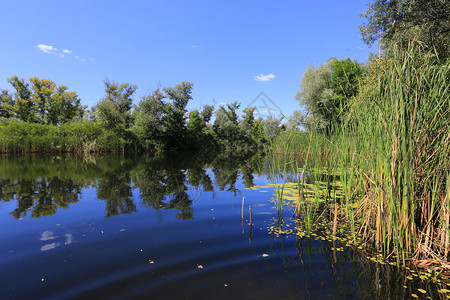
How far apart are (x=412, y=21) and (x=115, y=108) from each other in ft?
94.0

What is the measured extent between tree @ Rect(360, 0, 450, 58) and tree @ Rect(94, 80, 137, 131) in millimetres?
25780

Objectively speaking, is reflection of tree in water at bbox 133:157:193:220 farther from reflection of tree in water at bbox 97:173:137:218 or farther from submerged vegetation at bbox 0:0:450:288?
submerged vegetation at bbox 0:0:450:288

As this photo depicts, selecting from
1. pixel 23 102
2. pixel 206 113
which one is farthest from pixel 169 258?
pixel 23 102

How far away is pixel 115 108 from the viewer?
28.8m

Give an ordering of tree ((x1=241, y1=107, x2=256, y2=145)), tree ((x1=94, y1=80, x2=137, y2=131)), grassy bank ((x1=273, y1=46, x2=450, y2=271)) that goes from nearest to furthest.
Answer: grassy bank ((x1=273, y1=46, x2=450, y2=271))
tree ((x1=94, y1=80, x2=137, y2=131))
tree ((x1=241, y1=107, x2=256, y2=145))

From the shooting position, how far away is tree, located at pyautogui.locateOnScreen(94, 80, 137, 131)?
27469mm

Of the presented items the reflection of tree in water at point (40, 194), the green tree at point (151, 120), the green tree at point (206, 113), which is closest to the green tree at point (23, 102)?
the green tree at point (151, 120)

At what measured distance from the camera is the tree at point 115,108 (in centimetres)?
2747

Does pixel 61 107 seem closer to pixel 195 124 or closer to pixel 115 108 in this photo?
pixel 115 108

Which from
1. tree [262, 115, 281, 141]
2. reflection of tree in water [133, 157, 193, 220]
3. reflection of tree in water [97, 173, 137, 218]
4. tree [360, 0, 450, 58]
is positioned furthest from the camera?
tree [360, 0, 450, 58]

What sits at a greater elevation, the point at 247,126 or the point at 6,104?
the point at 6,104

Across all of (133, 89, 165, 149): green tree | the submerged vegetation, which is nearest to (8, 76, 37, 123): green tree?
(133, 89, 165, 149): green tree

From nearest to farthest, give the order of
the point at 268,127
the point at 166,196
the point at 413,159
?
the point at 413,159 < the point at 166,196 < the point at 268,127

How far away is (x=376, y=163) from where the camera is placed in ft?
8.64
